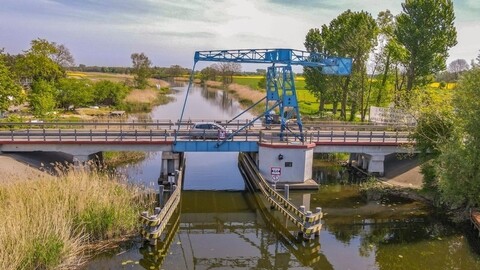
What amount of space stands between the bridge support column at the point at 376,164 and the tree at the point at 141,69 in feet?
248

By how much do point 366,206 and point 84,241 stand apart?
52.3ft

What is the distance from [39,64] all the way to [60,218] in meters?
48.6

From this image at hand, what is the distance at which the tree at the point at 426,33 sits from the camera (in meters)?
40.0

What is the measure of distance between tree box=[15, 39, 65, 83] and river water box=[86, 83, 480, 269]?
36800 millimetres

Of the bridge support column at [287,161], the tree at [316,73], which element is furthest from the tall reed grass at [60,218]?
the tree at [316,73]

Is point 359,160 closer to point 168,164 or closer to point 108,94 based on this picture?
point 168,164

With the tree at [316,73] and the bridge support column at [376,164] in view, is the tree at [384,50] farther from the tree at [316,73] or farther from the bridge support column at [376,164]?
the bridge support column at [376,164]

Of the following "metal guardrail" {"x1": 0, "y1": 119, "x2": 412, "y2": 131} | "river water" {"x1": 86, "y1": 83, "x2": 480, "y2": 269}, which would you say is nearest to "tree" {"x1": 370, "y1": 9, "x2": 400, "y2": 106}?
"metal guardrail" {"x1": 0, "y1": 119, "x2": 412, "y2": 131}

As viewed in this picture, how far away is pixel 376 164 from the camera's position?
29.1 metres

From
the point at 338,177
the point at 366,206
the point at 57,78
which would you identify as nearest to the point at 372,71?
the point at 338,177

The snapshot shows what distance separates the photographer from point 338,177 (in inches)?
1185

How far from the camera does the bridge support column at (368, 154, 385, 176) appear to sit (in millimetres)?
29031

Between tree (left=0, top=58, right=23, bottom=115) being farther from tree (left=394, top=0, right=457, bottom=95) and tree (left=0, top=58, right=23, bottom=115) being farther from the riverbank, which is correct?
tree (left=394, top=0, right=457, bottom=95)

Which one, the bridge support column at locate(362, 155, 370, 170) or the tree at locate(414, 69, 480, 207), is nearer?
the tree at locate(414, 69, 480, 207)
